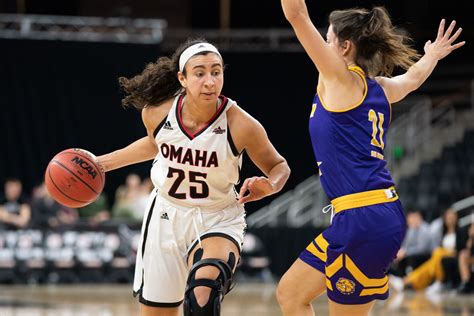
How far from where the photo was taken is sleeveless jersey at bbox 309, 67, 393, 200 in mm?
4898

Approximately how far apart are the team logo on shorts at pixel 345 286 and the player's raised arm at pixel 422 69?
3.54 feet

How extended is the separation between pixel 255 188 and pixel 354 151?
2.64 ft

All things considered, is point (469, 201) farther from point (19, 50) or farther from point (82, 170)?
point (82, 170)

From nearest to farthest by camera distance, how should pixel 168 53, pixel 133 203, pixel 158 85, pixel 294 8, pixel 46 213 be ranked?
pixel 294 8 → pixel 158 85 → pixel 46 213 → pixel 133 203 → pixel 168 53

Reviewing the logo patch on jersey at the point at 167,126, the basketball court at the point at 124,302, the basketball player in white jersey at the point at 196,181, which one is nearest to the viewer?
the basketball player in white jersey at the point at 196,181

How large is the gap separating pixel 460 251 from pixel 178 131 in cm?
909

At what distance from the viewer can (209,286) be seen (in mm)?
5258

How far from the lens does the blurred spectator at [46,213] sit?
48.7 ft

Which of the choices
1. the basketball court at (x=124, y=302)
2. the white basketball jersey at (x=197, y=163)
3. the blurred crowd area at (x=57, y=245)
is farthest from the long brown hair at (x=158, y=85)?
the blurred crowd area at (x=57, y=245)

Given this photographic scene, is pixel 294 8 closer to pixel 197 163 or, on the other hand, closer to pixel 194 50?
pixel 194 50

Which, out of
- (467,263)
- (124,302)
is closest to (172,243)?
(124,302)

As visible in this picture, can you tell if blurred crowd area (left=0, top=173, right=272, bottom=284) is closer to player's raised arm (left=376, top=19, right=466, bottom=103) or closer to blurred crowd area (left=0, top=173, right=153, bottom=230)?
blurred crowd area (left=0, top=173, right=153, bottom=230)

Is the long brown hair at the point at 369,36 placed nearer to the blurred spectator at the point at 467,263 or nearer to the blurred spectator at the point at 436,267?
the blurred spectator at the point at 467,263

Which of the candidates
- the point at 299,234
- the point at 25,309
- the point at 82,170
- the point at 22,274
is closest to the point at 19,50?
the point at 22,274
